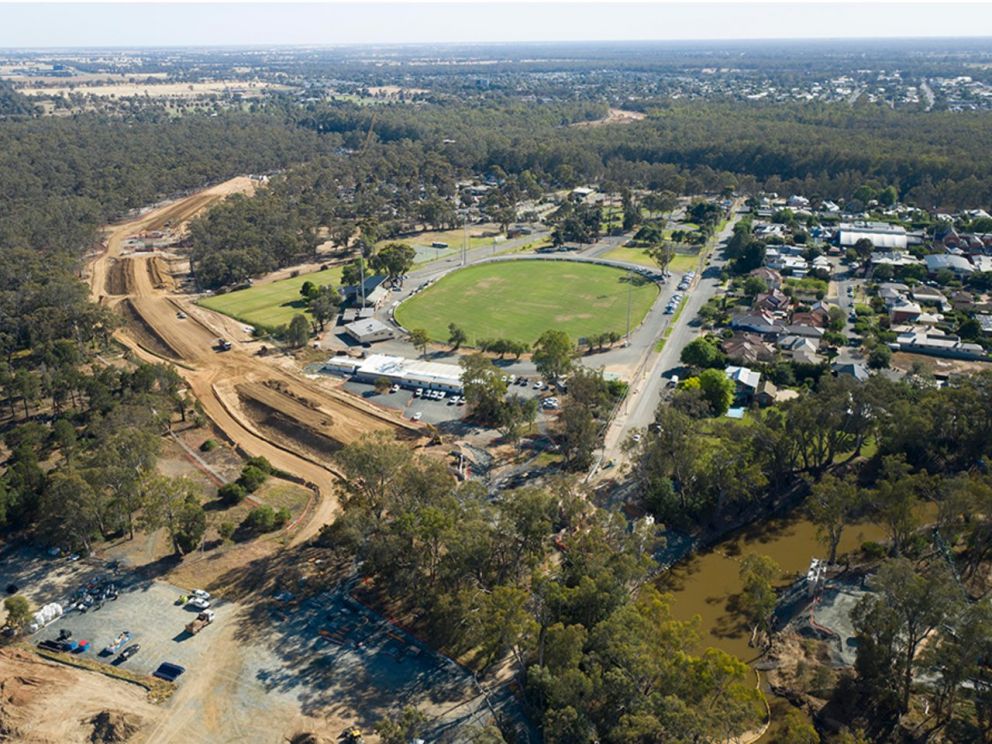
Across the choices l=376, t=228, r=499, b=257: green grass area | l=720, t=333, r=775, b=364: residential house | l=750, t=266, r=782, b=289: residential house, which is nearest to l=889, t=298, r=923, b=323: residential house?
l=750, t=266, r=782, b=289: residential house

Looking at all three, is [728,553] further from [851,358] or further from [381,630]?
[851,358]

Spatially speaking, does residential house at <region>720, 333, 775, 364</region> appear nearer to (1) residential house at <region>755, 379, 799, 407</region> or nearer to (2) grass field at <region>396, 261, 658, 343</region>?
(1) residential house at <region>755, 379, 799, 407</region>

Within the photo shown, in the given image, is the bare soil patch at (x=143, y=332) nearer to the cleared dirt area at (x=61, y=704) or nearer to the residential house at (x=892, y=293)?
the cleared dirt area at (x=61, y=704)

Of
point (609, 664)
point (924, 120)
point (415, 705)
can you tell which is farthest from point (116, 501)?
point (924, 120)

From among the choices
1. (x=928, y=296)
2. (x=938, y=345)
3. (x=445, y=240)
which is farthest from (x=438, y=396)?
(x=928, y=296)

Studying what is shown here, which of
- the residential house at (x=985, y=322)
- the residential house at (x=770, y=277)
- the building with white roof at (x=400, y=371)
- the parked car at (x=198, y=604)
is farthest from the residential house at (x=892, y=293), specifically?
the parked car at (x=198, y=604)

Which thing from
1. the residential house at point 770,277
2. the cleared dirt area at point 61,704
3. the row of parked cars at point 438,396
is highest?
the residential house at point 770,277

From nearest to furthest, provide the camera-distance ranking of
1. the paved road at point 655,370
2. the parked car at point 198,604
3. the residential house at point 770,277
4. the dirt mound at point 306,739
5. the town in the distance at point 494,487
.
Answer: the dirt mound at point 306,739
the town in the distance at point 494,487
the parked car at point 198,604
the paved road at point 655,370
the residential house at point 770,277
